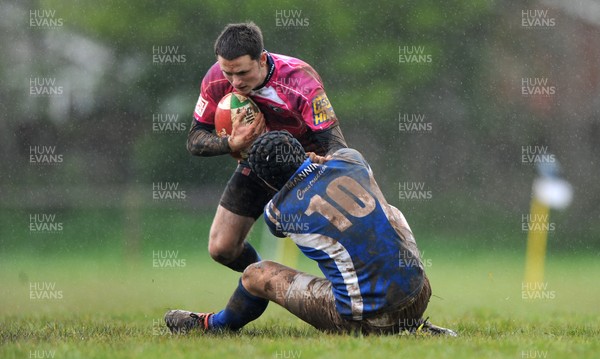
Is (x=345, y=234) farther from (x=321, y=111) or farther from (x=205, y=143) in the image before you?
(x=205, y=143)

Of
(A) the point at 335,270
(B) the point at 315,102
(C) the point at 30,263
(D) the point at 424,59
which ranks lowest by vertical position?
(C) the point at 30,263

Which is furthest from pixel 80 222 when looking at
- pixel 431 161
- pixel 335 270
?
pixel 335 270

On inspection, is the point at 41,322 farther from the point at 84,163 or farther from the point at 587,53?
the point at 587,53

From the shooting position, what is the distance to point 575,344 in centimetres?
554

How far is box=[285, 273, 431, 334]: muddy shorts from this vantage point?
18.4 feet

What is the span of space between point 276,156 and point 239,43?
138 cm

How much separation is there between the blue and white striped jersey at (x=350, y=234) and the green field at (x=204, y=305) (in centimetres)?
25

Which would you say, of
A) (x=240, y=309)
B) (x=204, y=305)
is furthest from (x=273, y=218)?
(x=204, y=305)

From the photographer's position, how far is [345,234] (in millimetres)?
5438

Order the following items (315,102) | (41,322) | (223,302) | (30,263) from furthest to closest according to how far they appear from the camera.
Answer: (30,263)
(223,302)
(41,322)
(315,102)

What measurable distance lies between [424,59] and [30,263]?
356 inches

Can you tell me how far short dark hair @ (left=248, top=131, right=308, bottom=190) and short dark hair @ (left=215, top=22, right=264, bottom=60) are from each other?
1.23m

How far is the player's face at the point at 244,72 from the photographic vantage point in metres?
6.56

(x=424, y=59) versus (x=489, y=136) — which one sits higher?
(x=424, y=59)
